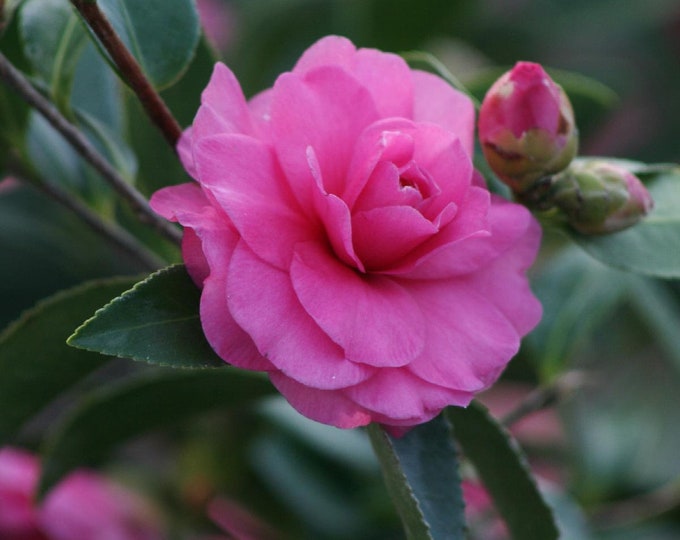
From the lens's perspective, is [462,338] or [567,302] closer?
[462,338]

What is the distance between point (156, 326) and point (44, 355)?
9.7 inches

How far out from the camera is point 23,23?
2.47ft

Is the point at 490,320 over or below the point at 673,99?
over

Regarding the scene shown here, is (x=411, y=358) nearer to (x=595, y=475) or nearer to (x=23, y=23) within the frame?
(x=23, y=23)

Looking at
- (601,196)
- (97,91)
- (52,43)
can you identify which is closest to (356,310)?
(601,196)

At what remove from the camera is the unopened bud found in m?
0.74

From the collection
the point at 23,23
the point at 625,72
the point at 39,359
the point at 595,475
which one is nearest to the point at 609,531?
the point at 595,475

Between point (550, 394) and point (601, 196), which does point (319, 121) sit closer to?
point (601, 196)

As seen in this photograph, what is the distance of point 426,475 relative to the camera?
0.66 meters

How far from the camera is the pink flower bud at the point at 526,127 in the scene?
694 millimetres

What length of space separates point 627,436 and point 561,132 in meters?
0.82

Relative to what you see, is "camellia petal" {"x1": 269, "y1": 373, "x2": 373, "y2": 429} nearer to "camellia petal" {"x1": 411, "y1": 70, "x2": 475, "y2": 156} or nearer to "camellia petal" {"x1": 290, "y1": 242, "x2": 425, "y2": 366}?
"camellia petal" {"x1": 290, "y1": 242, "x2": 425, "y2": 366}

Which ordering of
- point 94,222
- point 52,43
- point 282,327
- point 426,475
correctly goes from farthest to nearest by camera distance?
point 94,222 → point 52,43 → point 426,475 → point 282,327

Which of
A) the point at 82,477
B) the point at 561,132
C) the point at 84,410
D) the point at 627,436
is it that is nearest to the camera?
the point at 561,132
